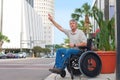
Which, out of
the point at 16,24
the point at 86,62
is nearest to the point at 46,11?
the point at 16,24

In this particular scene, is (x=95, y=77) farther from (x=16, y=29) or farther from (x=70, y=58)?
(x=16, y=29)

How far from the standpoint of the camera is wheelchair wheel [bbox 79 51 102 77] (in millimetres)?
8938

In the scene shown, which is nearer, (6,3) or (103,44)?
(103,44)

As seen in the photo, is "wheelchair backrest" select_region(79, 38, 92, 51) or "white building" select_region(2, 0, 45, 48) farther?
"white building" select_region(2, 0, 45, 48)

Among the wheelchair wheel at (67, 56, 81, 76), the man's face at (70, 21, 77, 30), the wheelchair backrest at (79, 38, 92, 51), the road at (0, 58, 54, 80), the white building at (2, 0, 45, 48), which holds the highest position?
the white building at (2, 0, 45, 48)

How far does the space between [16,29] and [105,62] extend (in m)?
124

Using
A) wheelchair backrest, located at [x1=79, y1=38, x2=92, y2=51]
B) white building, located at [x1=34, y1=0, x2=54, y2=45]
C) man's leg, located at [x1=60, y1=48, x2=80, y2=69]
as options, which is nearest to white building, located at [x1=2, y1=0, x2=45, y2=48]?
white building, located at [x1=34, y1=0, x2=54, y2=45]

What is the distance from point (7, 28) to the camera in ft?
437

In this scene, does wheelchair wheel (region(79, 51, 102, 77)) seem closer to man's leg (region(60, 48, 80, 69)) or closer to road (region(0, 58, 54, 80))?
man's leg (region(60, 48, 80, 69))

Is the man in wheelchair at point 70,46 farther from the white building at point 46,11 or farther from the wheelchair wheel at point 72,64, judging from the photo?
the white building at point 46,11

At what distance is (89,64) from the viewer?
9.19 m

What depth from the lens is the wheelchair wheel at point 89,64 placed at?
8938mm

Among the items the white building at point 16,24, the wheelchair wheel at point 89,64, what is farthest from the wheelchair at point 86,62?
the white building at point 16,24

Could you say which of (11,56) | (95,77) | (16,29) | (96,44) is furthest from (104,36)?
(16,29)
